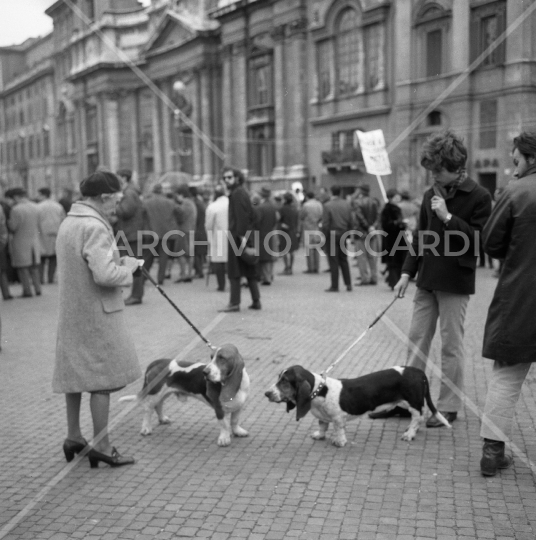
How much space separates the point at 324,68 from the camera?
32.8 metres

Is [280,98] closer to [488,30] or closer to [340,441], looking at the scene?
[488,30]

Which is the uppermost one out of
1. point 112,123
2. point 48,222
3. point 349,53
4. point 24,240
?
point 349,53

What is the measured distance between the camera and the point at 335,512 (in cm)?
412

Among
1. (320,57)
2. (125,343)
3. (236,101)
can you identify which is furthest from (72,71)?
(125,343)

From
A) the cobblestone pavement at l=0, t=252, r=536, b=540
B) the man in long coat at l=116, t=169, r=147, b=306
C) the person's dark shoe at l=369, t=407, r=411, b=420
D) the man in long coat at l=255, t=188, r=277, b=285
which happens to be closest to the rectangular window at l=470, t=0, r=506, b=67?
the man in long coat at l=255, t=188, r=277, b=285

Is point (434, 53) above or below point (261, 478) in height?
above

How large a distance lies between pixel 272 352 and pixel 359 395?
3130mm

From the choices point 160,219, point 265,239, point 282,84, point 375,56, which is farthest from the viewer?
point 282,84

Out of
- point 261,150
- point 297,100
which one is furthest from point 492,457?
point 261,150

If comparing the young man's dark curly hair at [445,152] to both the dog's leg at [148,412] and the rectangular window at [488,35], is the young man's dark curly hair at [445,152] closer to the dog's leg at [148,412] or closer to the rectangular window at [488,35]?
the dog's leg at [148,412]

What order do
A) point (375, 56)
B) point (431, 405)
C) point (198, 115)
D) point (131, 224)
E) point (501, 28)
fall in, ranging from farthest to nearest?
point (198, 115) → point (375, 56) → point (501, 28) → point (131, 224) → point (431, 405)

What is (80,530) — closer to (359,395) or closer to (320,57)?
(359,395)

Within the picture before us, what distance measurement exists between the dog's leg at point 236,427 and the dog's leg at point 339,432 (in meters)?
0.72

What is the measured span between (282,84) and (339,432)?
31.5m
